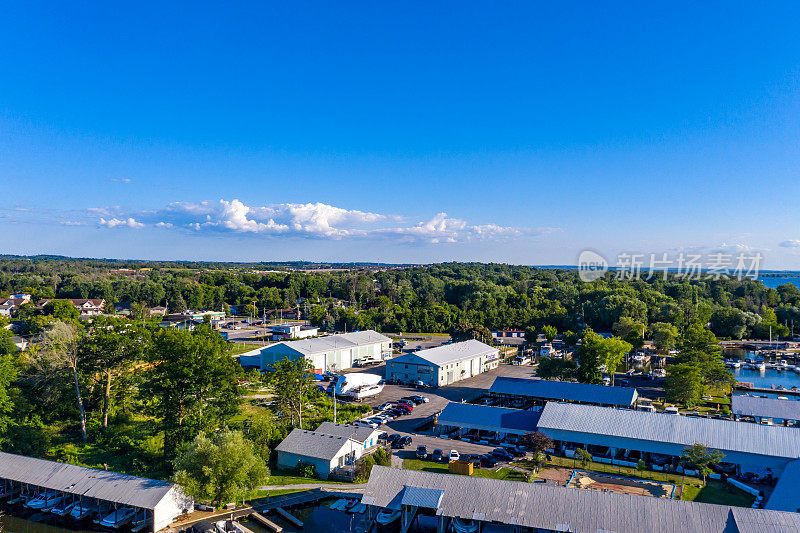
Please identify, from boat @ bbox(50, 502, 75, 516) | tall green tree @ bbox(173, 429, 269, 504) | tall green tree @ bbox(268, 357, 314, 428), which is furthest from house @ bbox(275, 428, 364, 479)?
boat @ bbox(50, 502, 75, 516)

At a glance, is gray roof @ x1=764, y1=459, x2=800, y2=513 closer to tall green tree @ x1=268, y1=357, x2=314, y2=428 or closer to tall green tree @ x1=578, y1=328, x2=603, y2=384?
tall green tree @ x1=578, y1=328, x2=603, y2=384

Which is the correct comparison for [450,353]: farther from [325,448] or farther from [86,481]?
[86,481]

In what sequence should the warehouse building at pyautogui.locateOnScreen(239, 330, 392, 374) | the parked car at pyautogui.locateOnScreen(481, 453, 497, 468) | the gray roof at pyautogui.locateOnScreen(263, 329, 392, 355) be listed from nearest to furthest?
the parked car at pyautogui.locateOnScreen(481, 453, 497, 468) → the warehouse building at pyautogui.locateOnScreen(239, 330, 392, 374) → the gray roof at pyautogui.locateOnScreen(263, 329, 392, 355)

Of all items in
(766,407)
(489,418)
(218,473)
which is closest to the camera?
(218,473)

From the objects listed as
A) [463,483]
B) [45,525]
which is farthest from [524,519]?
[45,525]

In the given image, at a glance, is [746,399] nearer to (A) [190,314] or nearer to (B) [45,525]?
(B) [45,525]

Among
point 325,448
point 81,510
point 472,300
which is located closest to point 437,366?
point 325,448

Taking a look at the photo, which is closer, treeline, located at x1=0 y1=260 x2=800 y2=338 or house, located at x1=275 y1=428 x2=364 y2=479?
house, located at x1=275 y1=428 x2=364 y2=479
